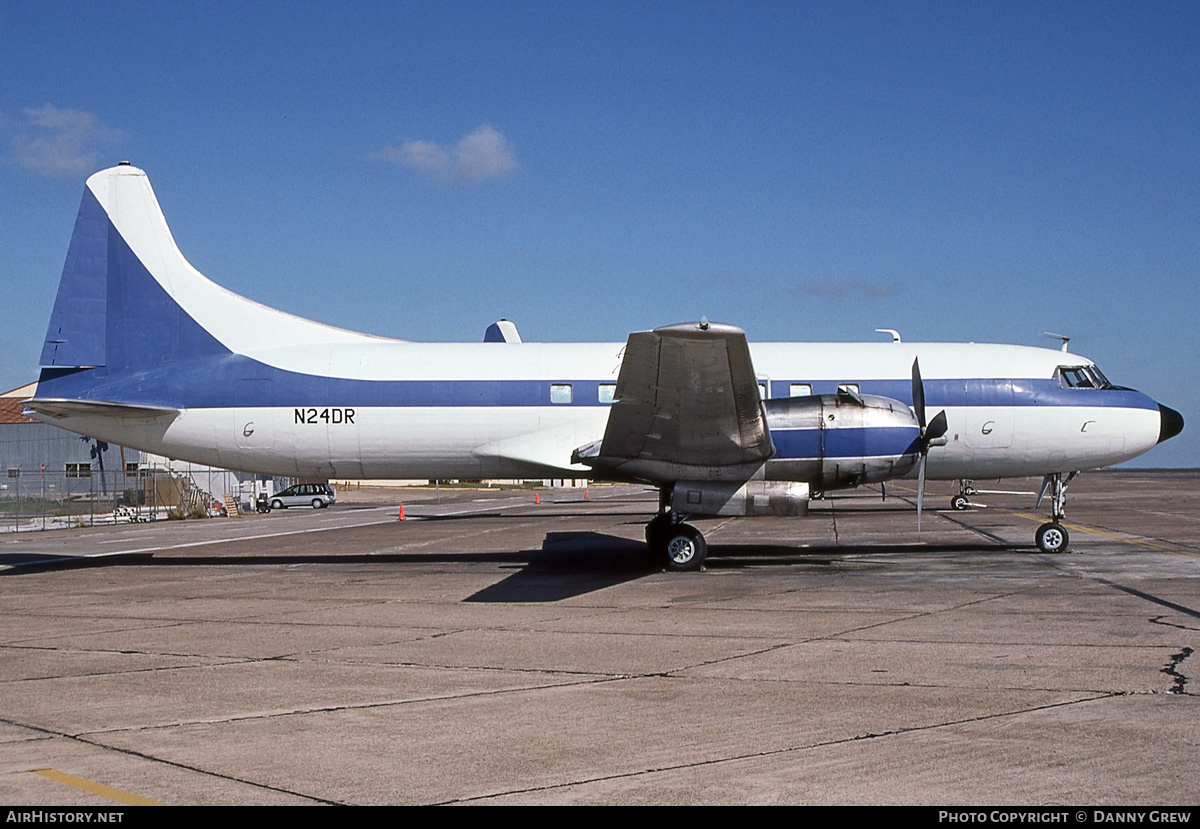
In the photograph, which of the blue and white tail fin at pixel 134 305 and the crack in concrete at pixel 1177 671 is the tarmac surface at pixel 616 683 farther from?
the blue and white tail fin at pixel 134 305

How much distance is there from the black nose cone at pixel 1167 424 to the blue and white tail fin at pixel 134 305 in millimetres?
16718

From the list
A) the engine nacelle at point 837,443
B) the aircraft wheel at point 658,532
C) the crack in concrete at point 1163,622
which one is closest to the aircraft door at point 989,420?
the engine nacelle at point 837,443

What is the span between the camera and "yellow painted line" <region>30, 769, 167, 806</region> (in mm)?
5434

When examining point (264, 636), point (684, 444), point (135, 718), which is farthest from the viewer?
point (684, 444)

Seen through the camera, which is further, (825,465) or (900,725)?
(825,465)

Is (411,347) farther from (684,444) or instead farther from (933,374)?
(933,374)

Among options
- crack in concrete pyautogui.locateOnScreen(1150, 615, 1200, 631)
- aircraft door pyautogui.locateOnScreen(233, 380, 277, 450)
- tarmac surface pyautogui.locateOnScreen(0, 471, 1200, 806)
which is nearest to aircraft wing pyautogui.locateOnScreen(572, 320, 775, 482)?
tarmac surface pyautogui.locateOnScreen(0, 471, 1200, 806)

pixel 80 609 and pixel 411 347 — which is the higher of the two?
pixel 411 347

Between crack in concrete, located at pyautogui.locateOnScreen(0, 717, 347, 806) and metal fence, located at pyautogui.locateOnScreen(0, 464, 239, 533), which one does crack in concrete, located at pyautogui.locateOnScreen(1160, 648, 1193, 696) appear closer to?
crack in concrete, located at pyautogui.locateOnScreen(0, 717, 347, 806)

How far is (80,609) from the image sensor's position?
13828 millimetres

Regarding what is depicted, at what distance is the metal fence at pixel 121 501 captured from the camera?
40062 millimetres

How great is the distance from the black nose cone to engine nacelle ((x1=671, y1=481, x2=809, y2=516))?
27.4ft

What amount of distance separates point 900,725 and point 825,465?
9835 millimetres

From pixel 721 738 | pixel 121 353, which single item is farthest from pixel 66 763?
pixel 121 353
